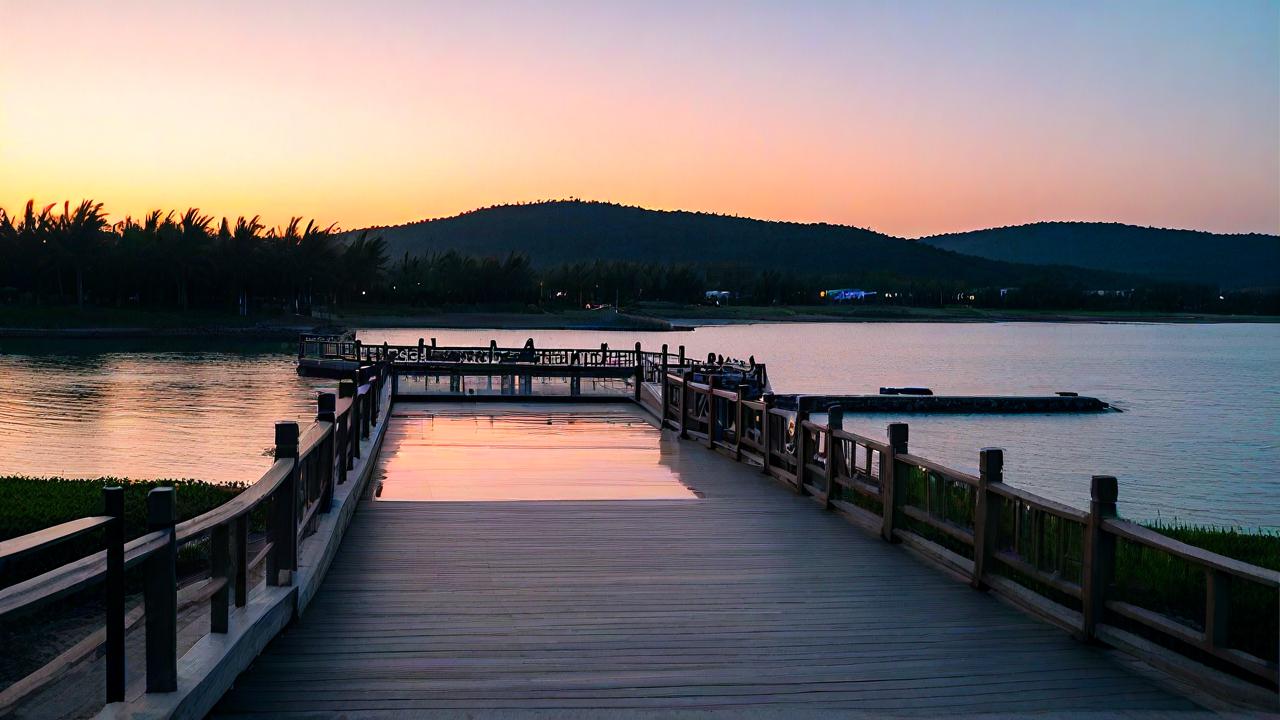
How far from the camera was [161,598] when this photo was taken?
165 inches

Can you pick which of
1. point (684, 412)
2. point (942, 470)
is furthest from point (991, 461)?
point (684, 412)

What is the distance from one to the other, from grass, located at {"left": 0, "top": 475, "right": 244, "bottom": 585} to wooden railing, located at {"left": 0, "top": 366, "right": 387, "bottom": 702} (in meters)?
2.78

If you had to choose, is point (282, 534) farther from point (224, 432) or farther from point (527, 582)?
point (224, 432)

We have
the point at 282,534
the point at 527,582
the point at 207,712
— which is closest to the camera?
the point at 207,712

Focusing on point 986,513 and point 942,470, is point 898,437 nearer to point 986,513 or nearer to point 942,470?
point 942,470

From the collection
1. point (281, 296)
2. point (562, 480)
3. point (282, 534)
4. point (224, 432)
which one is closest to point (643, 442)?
point (562, 480)

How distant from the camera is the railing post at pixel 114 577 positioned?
3586 mm

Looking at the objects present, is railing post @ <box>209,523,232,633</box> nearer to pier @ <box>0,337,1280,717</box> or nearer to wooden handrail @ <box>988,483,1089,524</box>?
pier @ <box>0,337,1280,717</box>

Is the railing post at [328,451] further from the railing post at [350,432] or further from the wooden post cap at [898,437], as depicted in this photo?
the wooden post cap at [898,437]

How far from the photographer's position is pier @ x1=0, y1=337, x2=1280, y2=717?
500 centimetres

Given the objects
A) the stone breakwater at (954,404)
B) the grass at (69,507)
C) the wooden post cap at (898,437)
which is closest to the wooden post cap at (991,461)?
the wooden post cap at (898,437)

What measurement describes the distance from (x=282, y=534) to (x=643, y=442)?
10775 millimetres

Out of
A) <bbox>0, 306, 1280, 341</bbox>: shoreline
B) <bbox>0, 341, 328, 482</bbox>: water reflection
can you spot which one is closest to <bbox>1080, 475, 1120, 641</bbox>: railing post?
<bbox>0, 341, 328, 482</bbox>: water reflection

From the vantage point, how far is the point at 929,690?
5.43m
